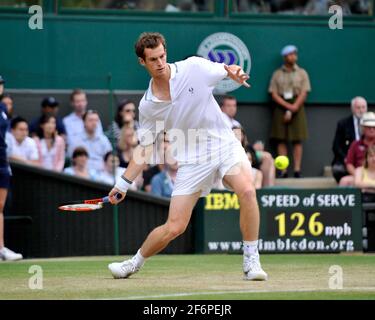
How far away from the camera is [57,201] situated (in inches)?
612

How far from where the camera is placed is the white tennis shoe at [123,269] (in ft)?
35.6

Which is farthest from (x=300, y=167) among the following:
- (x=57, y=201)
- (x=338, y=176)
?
(x=57, y=201)

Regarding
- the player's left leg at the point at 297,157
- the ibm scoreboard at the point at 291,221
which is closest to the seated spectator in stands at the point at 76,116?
the ibm scoreboard at the point at 291,221

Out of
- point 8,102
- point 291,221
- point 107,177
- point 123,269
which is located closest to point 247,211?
point 123,269

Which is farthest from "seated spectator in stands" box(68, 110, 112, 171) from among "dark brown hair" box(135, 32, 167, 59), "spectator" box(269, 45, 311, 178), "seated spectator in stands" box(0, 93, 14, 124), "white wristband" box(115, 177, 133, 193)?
"dark brown hair" box(135, 32, 167, 59)

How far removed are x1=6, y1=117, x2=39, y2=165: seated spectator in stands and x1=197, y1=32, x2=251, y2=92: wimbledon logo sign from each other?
4154 mm

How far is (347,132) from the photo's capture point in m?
17.8

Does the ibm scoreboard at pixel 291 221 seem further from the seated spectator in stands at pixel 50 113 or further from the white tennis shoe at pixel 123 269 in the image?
the white tennis shoe at pixel 123 269

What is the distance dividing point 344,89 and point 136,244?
18.8 feet

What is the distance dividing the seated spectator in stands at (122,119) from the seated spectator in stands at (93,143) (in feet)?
0.50

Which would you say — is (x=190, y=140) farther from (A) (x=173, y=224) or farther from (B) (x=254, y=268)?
(B) (x=254, y=268)

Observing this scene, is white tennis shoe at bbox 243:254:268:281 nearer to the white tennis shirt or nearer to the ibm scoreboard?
the white tennis shirt

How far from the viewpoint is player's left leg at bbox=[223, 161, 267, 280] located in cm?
1032

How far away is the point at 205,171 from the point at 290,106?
27.6 feet
